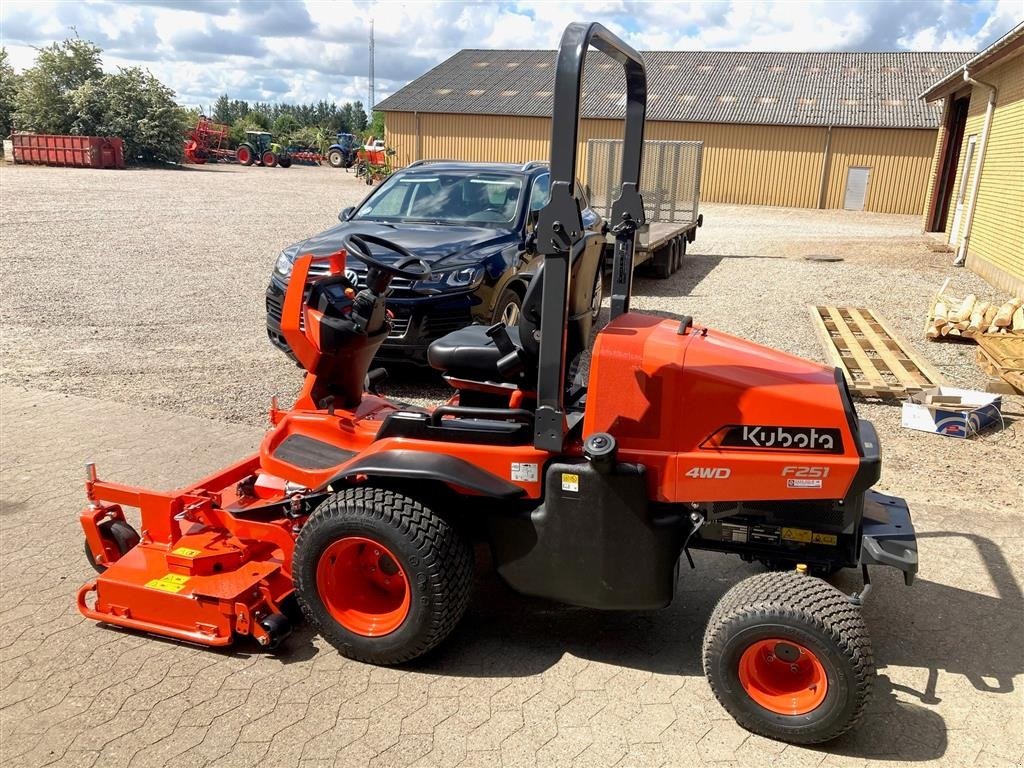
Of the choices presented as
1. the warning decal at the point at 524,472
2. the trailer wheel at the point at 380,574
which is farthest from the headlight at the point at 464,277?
the warning decal at the point at 524,472

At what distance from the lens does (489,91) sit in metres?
35.3

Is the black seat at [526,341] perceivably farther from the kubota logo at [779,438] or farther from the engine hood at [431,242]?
the engine hood at [431,242]

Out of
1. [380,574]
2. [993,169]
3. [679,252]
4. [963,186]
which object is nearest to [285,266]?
[380,574]

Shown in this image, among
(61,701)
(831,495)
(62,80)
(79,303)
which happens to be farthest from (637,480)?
(62,80)

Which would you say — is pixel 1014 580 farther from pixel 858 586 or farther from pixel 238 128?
pixel 238 128

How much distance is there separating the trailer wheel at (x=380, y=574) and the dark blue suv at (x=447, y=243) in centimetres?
262

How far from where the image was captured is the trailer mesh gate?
14.4 m

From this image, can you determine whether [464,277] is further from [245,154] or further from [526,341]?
[245,154]

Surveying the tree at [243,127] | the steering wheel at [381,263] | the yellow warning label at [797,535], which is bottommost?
the yellow warning label at [797,535]

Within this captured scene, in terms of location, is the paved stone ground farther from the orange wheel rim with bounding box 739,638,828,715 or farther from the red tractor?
the red tractor

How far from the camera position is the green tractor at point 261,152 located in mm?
44031

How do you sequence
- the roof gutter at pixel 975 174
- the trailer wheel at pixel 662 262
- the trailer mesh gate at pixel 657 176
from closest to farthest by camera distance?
the trailer wheel at pixel 662 262
the trailer mesh gate at pixel 657 176
the roof gutter at pixel 975 174

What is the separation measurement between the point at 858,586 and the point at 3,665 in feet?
12.3

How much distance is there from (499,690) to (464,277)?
159 inches
